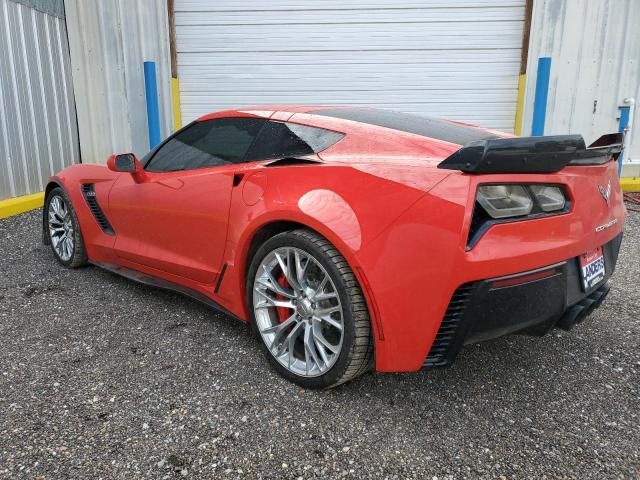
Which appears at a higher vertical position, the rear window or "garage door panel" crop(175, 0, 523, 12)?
"garage door panel" crop(175, 0, 523, 12)

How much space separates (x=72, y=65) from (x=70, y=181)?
15.1ft

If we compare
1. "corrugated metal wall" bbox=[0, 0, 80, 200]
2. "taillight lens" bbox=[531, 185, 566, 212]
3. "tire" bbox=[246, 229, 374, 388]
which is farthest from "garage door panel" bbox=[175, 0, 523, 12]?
"taillight lens" bbox=[531, 185, 566, 212]

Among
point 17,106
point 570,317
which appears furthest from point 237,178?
point 17,106

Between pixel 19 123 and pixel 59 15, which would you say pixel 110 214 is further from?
pixel 59 15

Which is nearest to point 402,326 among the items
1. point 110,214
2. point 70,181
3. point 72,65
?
point 110,214

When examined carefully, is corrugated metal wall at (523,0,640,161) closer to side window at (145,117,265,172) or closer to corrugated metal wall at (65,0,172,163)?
corrugated metal wall at (65,0,172,163)

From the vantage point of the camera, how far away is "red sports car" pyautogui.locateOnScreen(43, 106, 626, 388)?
1796 millimetres

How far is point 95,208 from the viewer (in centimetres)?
367

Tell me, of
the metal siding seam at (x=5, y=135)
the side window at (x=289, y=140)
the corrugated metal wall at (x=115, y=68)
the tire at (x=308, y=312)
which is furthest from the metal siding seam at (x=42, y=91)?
the tire at (x=308, y=312)

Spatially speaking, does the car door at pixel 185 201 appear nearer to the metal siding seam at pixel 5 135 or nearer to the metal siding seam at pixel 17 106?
the metal siding seam at pixel 5 135

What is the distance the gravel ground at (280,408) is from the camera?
180 cm

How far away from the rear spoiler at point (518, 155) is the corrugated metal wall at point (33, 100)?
5983 mm

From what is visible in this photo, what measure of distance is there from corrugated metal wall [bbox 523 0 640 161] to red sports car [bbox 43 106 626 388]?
5.61 m

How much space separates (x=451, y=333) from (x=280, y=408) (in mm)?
800
